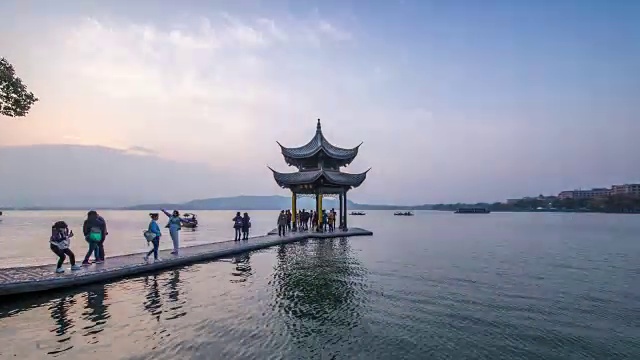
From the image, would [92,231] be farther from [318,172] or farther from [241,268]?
[318,172]

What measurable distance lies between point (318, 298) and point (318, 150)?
2154 cm

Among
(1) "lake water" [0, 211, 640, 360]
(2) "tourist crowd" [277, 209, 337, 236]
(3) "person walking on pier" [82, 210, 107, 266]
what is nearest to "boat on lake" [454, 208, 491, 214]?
(2) "tourist crowd" [277, 209, 337, 236]

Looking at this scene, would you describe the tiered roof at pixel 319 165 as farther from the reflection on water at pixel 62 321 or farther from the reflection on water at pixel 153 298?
the reflection on water at pixel 62 321

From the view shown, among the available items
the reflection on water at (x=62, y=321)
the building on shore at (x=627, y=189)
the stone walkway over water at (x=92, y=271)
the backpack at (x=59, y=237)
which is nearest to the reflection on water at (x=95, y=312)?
the reflection on water at (x=62, y=321)

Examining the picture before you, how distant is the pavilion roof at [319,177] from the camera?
101ft

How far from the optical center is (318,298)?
35.0 ft

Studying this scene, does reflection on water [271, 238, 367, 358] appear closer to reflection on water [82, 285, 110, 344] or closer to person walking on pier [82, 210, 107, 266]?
reflection on water [82, 285, 110, 344]

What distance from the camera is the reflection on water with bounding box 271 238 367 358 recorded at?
7573 millimetres

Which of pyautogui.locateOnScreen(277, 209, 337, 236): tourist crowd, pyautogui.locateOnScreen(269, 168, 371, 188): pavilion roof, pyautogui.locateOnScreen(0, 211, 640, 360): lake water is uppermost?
pyautogui.locateOnScreen(269, 168, 371, 188): pavilion roof

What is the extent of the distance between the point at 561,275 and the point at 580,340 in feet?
30.2

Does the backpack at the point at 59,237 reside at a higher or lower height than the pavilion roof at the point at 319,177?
lower

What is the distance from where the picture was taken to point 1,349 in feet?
21.8

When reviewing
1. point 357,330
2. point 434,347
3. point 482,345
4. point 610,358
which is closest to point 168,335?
point 357,330

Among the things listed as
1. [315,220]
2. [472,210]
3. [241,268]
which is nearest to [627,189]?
[472,210]
